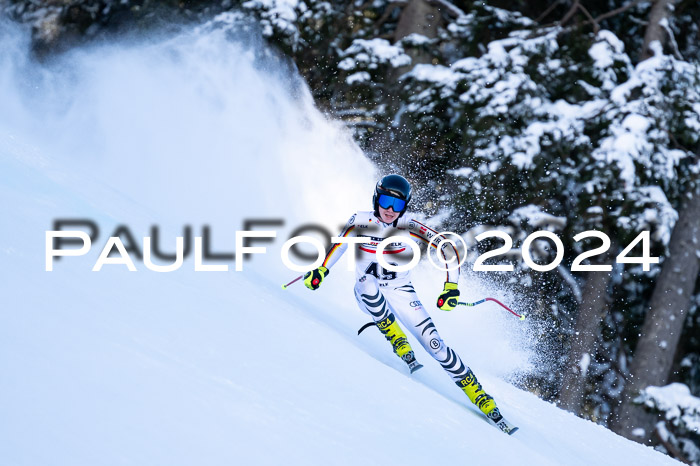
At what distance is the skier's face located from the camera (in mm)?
5074

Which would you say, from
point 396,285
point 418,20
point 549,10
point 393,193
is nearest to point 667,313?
point 549,10

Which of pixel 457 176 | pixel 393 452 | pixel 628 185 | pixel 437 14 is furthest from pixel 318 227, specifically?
pixel 393 452

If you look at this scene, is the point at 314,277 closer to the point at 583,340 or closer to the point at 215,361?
the point at 215,361

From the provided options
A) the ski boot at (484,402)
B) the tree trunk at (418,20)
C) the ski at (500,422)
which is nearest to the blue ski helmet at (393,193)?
the ski boot at (484,402)

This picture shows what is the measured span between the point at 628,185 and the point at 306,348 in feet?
25.2

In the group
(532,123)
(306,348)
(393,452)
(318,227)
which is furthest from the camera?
(532,123)

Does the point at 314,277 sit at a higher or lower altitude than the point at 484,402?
higher

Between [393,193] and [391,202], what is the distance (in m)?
0.07

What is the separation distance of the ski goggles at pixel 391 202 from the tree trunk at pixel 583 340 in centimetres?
823

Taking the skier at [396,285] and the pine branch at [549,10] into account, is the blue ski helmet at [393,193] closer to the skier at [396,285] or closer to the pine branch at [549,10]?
the skier at [396,285]

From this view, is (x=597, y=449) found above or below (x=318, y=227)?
below

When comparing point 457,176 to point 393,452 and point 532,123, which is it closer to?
point 532,123

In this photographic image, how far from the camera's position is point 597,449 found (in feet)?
18.5

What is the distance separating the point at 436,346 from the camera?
5.09 meters
